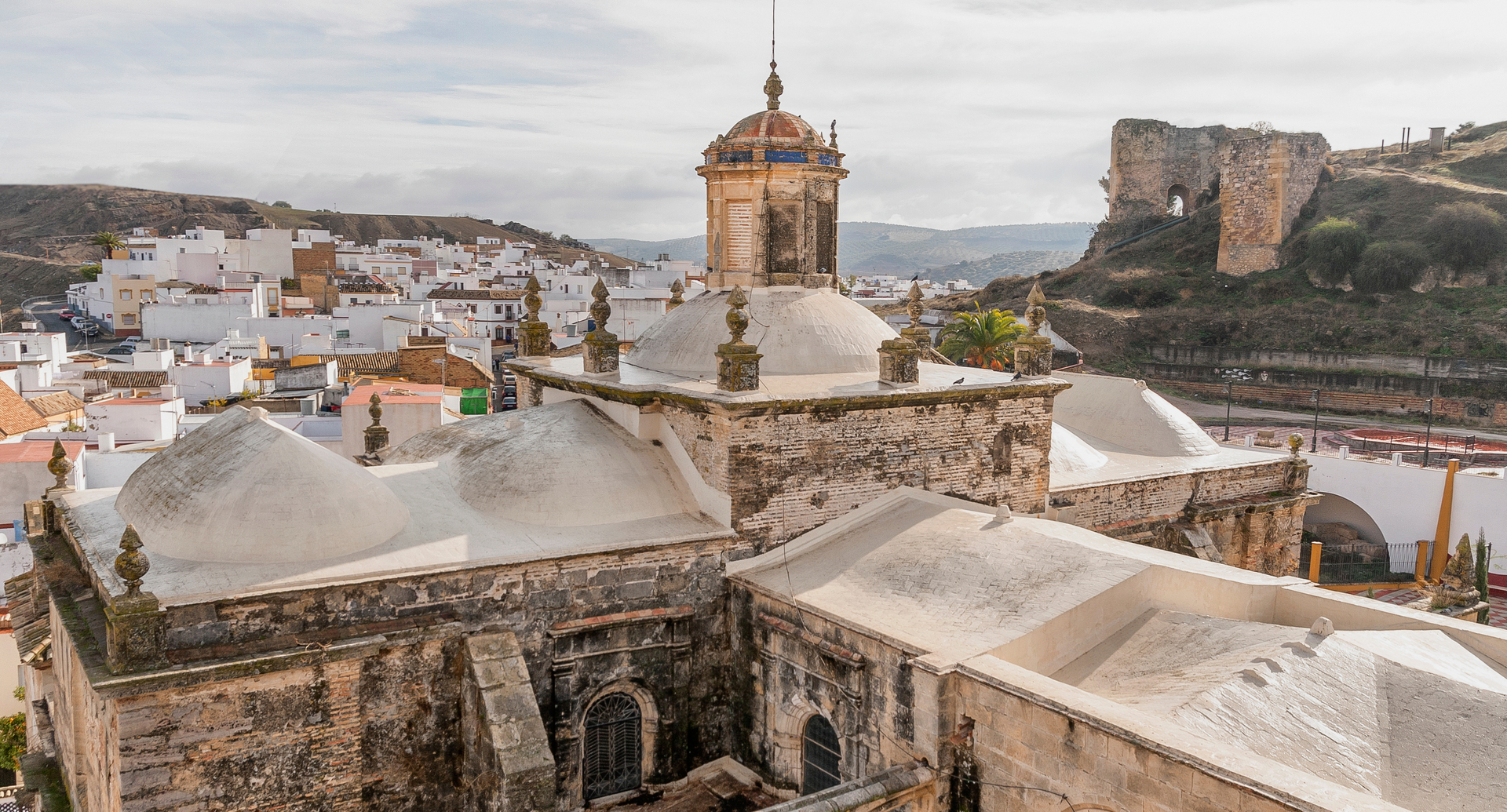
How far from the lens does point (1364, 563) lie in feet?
82.9

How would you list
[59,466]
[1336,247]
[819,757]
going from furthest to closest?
[1336,247] → [59,466] → [819,757]

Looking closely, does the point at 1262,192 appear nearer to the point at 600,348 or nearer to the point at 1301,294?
the point at 1301,294

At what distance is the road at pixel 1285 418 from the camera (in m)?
37.3

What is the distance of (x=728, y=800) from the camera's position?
11.6 m

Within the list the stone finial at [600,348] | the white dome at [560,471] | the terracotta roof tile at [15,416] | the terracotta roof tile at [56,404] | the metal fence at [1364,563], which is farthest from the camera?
the terracotta roof tile at [56,404]

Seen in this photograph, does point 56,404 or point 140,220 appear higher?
point 140,220

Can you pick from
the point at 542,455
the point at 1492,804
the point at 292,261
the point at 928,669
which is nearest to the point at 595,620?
the point at 542,455

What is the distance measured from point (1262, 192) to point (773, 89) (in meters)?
44.7

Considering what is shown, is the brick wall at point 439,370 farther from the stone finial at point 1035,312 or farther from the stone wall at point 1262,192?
the stone wall at point 1262,192

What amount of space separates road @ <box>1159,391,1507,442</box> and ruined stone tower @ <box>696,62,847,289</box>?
1096 inches

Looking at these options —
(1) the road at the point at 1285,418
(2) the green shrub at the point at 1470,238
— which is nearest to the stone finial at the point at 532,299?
(1) the road at the point at 1285,418

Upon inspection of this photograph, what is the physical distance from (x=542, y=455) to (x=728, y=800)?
4593mm

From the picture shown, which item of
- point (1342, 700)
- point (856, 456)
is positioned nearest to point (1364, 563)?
point (856, 456)

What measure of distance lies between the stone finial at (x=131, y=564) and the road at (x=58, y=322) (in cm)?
5080
